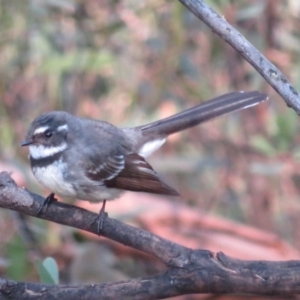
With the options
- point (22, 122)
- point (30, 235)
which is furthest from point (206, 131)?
point (30, 235)

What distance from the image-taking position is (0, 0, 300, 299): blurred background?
13.9 ft

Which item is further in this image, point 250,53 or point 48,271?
point 48,271

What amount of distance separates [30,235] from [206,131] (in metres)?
1.82

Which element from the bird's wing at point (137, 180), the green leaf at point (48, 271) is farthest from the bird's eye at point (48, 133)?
the green leaf at point (48, 271)

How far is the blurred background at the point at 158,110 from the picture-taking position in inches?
167

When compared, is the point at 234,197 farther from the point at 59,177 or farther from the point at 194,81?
the point at 59,177

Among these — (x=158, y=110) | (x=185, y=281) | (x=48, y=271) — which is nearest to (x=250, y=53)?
(x=185, y=281)

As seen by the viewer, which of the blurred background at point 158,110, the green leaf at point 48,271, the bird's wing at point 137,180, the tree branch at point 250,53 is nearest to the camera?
the tree branch at point 250,53

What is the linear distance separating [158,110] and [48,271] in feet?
8.46

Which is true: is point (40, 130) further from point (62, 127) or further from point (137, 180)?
point (137, 180)

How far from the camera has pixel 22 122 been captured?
5.27 m

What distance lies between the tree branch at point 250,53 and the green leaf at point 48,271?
105 centimetres

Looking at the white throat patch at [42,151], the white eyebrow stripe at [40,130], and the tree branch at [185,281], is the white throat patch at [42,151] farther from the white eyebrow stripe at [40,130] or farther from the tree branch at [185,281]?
the tree branch at [185,281]

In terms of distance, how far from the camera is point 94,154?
337 cm
